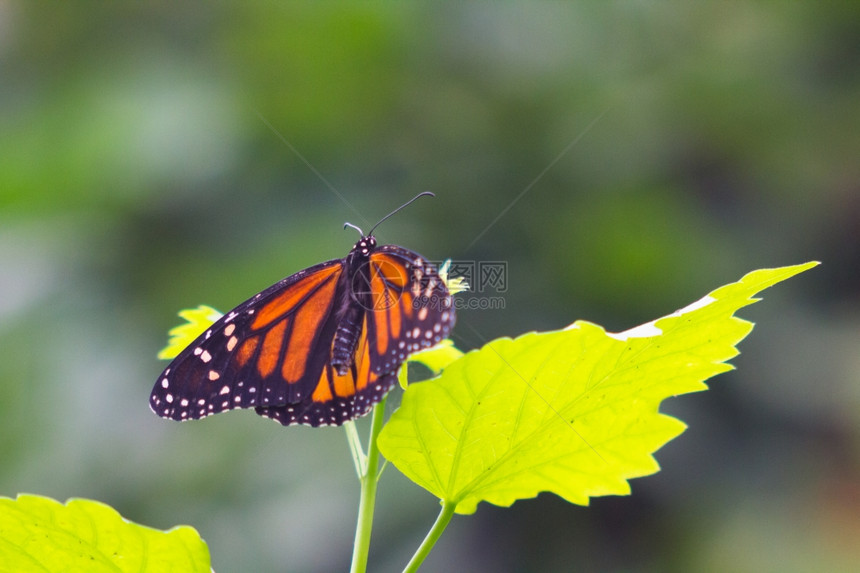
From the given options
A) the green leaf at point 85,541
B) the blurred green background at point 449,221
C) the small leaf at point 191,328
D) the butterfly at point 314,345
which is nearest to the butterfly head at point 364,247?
the butterfly at point 314,345

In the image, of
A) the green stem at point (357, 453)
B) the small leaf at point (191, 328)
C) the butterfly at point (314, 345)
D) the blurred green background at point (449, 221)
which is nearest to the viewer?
the green stem at point (357, 453)

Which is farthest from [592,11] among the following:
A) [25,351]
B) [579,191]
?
[25,351]

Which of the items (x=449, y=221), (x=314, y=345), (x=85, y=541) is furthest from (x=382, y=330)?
(x=449, y=221)

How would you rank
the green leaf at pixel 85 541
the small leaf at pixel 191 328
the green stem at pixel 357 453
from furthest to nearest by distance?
1. the small leaf at pixel 191 328
2. the green stem at pixel 357 453
3. the green leaf at pixel 85 541

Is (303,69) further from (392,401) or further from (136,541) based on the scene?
(136,541)

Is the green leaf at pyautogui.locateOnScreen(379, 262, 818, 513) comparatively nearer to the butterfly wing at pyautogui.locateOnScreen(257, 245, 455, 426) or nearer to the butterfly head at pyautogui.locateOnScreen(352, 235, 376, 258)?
the butterfly wing at pyautogui.locateOnScreen(257, 245, 455, 426)

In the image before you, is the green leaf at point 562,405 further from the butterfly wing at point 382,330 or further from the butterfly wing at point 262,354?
the butterfly wing at point 262,354

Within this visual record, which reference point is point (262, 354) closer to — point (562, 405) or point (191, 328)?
point (191, 328)
